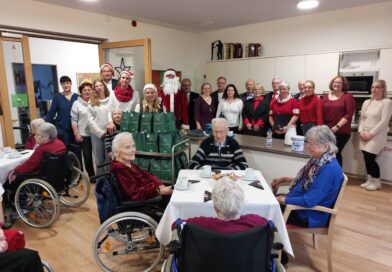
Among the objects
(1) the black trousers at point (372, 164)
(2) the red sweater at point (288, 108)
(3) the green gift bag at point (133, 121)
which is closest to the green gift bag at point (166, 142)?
(3) the green gift bag at point (133, 121)

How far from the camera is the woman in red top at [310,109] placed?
153 inches

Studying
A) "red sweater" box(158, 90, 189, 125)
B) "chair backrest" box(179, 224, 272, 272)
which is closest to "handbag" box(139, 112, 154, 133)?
"red sweater" box(158, 90, 189, 125)

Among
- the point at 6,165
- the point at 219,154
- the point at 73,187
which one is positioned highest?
the point at 219,154

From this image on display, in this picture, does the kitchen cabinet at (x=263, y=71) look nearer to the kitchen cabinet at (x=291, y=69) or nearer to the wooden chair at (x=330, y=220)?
the kitchen cabinet at (x=291, y=69)

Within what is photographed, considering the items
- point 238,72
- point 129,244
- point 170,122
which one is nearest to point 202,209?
point 129,244

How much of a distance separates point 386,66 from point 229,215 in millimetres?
3776

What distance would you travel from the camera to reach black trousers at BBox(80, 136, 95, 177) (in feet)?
12.7

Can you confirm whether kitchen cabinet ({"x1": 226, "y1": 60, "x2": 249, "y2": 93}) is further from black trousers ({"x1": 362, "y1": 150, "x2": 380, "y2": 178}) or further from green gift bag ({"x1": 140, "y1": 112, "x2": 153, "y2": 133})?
green gift bag ({"x1": 140, "y1": 112, "x2": 153, "y2": 133})

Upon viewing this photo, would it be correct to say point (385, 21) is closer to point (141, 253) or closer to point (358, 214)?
point (358, 214)

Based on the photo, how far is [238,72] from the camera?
5309mm

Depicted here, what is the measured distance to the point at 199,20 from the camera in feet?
16.3

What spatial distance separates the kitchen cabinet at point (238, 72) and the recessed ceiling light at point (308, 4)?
52.0 inches

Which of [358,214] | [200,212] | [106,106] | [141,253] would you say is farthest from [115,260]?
[358,214]

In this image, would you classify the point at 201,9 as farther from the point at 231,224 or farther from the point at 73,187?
the point at 231,224
